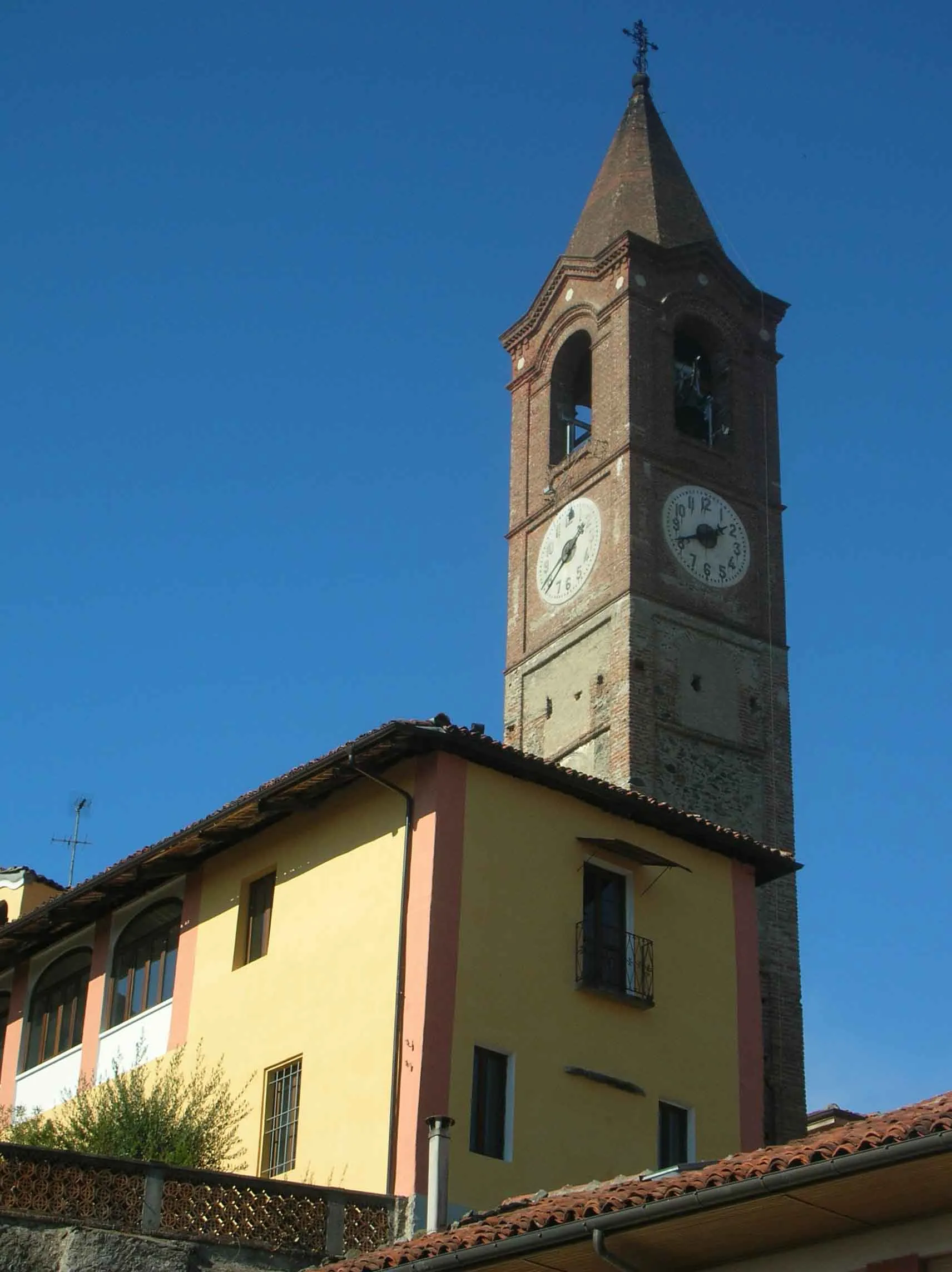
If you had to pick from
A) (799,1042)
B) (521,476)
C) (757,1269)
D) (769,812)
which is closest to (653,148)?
(521,476)

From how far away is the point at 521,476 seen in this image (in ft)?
150

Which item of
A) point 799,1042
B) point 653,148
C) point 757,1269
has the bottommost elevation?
point 757,1269

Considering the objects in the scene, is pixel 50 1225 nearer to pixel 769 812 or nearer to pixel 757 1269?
pixel 757 1269

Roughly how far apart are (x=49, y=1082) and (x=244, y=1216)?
7151mm

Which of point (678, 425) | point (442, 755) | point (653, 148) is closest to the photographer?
point (442, 755)

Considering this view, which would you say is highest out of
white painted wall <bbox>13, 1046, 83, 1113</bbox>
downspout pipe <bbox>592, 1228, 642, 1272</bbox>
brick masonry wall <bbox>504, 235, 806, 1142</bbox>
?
brick masonry wall <bbox>504, 235, 806, 1142</bbox>

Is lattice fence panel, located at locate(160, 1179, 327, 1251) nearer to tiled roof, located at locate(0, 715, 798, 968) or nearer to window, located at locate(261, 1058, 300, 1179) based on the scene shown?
window, located at locate(261, 1058, 300, 1179)

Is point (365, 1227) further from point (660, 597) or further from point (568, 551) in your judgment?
point (568, 551)

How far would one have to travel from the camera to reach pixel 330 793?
21031 mm

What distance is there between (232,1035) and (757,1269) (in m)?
10.1

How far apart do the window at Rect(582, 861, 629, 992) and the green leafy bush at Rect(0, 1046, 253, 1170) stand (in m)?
3.64

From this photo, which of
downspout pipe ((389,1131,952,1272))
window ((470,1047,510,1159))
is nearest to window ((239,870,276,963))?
window ((470,1047,510,1159))

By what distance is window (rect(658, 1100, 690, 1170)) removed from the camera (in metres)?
20.6

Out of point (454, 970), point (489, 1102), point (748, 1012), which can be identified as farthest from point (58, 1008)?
point (748, 1012)
